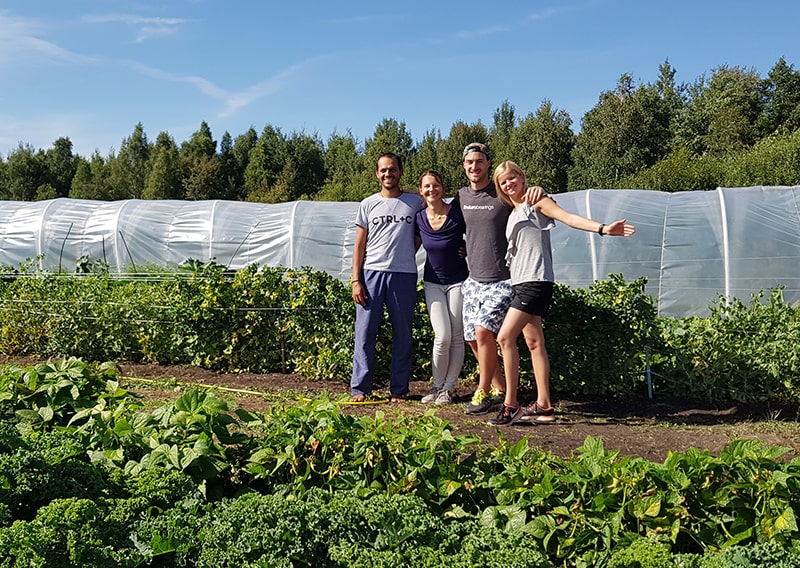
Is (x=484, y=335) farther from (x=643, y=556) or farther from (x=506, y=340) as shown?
(x=643, y=556)

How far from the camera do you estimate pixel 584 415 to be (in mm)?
5301

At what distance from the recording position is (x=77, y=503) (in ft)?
7.46

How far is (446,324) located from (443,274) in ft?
1.20

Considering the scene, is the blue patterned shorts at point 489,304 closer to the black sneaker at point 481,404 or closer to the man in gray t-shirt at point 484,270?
the man in gray t-shirt at point 484,270

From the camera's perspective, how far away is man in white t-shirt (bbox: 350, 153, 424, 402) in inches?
218

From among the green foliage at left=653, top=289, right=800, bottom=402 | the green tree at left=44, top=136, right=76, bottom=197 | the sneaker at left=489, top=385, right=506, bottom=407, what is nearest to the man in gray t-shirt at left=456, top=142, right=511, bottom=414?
the sneaker at left=489, top=385, right=506, bottom=407

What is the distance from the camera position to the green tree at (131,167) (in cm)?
3734

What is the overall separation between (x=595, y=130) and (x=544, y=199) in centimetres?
2428

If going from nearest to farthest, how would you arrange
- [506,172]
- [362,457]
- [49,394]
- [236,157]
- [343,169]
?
[362,457] → [49,394] → [506,172] → [343,169] → [236,157]

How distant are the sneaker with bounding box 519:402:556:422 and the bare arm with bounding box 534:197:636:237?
125cm

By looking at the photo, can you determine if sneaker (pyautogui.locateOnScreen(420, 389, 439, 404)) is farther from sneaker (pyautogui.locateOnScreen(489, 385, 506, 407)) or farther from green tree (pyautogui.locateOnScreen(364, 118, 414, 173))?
green tree (pyautogui.locateOnScreen(364, 118, 414, 173))

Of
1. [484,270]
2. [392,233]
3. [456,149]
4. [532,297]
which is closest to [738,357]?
[532,297]

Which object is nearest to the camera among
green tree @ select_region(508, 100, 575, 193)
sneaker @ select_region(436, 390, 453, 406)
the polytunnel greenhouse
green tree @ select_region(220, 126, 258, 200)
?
sneaker @ select_region(436, 390, 453, 406)

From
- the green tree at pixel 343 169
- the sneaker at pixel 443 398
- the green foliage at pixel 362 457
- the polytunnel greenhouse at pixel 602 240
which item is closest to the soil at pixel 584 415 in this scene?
the sneaker at pixel 443 398
